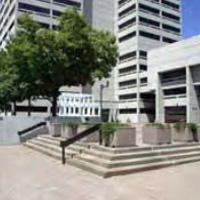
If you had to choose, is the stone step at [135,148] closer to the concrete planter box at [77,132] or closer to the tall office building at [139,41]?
the concrete planter box at [77,132]

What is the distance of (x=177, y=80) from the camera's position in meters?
59.3

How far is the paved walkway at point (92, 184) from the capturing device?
29.6ft

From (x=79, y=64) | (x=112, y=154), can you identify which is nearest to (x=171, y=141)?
(x=112, y=154)

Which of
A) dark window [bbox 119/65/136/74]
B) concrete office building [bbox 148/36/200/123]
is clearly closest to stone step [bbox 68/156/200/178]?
concrete office building [bbox 148/36/200/123]

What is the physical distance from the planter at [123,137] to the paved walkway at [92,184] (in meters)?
1.75

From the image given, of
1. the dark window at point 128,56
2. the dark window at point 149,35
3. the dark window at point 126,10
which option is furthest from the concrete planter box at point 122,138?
the dark window at point 126,10

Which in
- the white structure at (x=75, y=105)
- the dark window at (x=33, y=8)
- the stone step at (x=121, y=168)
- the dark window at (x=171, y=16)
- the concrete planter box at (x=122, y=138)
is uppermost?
the dark window at (x=171, y=16)

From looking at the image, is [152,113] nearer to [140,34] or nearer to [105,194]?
[140,34]

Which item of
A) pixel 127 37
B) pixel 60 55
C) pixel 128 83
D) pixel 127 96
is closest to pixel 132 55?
pixel 127 37

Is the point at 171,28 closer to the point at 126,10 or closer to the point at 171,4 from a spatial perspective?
the point at 171,4

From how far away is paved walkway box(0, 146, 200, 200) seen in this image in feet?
29.6

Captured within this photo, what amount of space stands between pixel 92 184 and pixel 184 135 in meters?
6.17

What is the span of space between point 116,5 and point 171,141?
237ft

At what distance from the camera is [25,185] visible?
1053 cm
